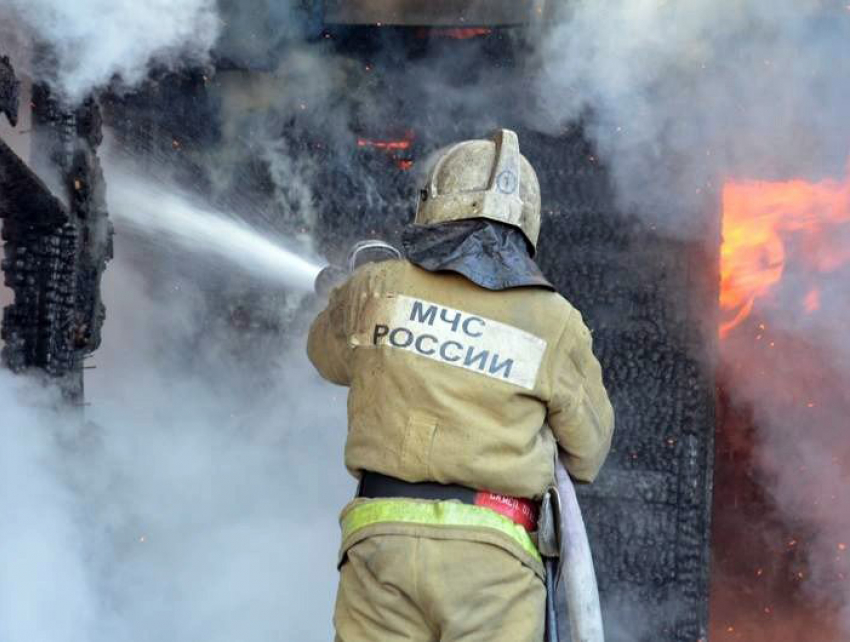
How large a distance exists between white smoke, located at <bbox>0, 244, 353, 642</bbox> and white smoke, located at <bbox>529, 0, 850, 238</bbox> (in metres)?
2.04

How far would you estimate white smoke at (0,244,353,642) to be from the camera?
5734mm

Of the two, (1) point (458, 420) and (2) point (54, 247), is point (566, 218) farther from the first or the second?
(1) point (458, 420)

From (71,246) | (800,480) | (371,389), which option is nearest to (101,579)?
(71,246)

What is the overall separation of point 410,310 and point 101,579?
2720 millimetres

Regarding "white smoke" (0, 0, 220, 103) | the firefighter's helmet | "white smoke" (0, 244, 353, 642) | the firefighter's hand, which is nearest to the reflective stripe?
the firefighter's helmet

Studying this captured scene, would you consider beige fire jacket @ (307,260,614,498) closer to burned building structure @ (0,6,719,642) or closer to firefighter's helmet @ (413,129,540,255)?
firefighter's helmet @ (413,129,540,255)

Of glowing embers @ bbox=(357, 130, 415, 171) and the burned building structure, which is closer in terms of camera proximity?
the burned building structure

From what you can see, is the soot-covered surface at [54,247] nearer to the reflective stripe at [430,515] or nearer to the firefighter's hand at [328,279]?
the firefighter's hand at [328,279]

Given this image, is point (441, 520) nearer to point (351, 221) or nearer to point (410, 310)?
point (410, 310)

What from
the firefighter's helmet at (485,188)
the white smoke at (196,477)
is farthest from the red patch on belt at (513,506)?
the white smoke at (196,477)

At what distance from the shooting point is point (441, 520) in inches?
142

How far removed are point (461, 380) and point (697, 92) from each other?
10.3 ft

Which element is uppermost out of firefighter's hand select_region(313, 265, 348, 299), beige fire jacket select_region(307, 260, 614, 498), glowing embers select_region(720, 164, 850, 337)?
glowing embers select_region(720, 164, 850, 337)

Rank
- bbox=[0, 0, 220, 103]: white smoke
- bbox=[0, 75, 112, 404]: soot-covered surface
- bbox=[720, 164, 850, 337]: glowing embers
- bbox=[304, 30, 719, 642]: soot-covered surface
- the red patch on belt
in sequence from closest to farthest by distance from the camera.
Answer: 1. the red patch on belt
2. bbox=[0, 0, 220, 103]: white smoke
3. bbox=[0, 75, 112, 404]: soot-covered surface
4. bbox=[304, 30, 719, 642]: soot-covered surface
5. bbox=[720, 164, 850, 337]: glowing embers
